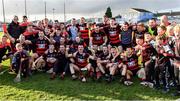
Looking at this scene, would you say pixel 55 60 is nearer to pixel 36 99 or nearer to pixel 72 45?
pixel 72 45

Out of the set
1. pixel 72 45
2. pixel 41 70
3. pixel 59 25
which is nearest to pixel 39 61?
pixel 41 70

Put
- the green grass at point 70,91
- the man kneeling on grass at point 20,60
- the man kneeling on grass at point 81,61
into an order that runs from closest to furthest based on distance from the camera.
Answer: the green grass at point 70,91 < the man kneeling on grass at point 20,60 < the man kneeling on grass at point 81,61

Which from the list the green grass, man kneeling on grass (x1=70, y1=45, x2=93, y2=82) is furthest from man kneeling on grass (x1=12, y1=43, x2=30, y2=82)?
man kneeling on grass (x1=70, y1=45, x2=93, y2=82)

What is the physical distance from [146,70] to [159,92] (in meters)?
0.86

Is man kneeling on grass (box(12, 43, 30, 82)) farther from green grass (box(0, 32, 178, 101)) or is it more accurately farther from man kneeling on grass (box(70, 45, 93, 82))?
man kneeling on grass (box(70, 45, 93, 82))

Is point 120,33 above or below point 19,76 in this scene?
above

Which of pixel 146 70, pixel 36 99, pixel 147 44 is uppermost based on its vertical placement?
pixel 147 44

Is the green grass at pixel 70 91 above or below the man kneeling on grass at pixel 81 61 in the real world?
below

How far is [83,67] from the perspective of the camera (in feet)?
38.3

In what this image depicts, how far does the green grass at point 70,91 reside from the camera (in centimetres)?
958

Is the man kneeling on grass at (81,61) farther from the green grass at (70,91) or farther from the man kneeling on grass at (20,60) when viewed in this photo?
the man kneeling on grass at (20,60)

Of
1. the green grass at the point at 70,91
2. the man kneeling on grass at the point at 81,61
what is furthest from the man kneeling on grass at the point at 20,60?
the man kneeling on grass at the point at 81,61

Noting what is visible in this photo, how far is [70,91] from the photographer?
399 inches

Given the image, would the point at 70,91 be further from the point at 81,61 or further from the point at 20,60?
the point at 20,60
